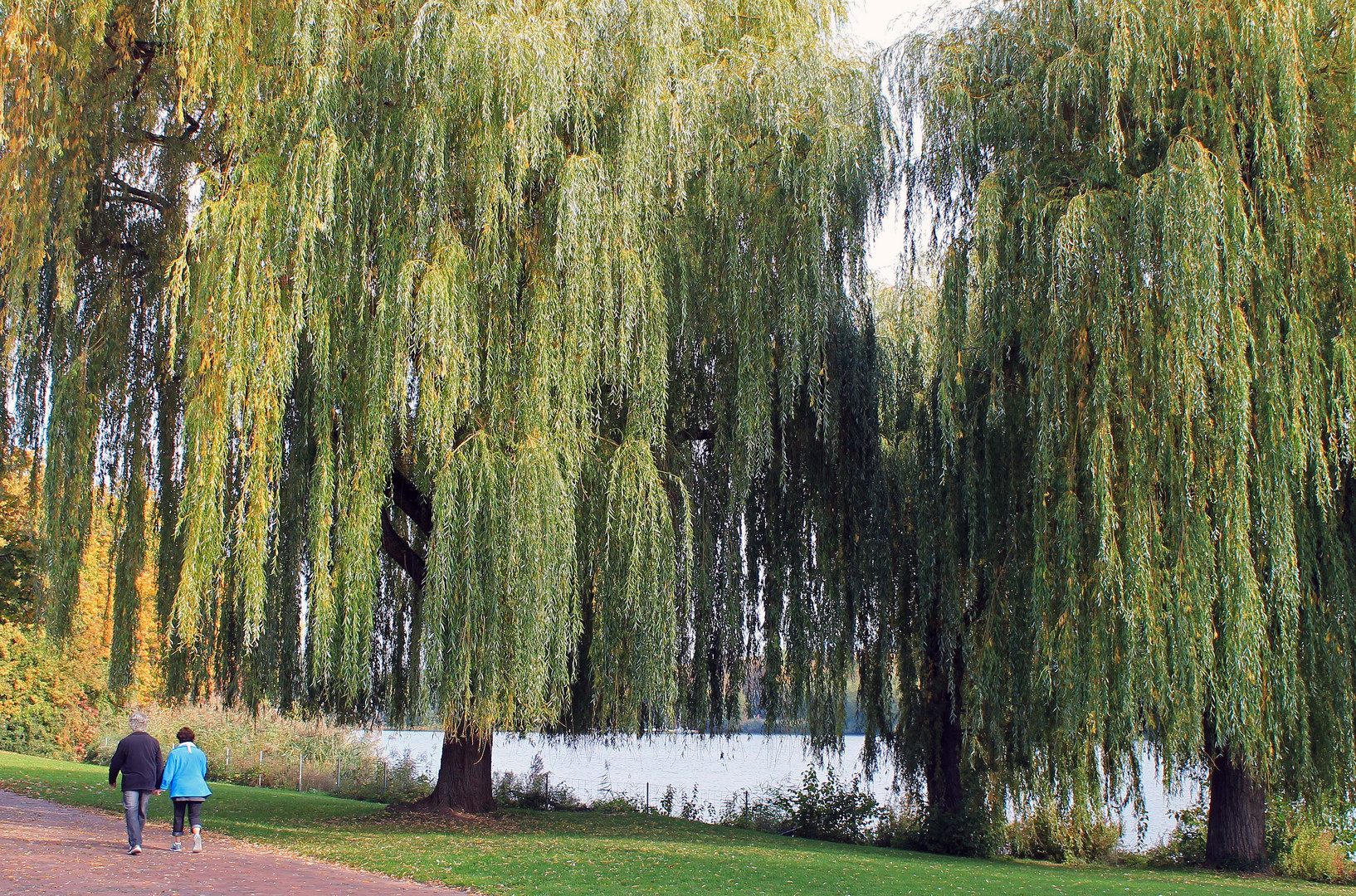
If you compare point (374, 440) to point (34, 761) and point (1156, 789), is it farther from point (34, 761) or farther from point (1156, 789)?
point (1156, 789)

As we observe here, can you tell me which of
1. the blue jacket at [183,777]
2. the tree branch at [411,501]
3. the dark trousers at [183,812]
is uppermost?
the tree branch at [411,501]

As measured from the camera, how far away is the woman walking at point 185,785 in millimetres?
9172

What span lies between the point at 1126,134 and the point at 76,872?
1203 centimetres

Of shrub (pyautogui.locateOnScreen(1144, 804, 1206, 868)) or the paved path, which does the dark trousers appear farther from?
shrub (pyautogui.locateOnScreen(1144, 804, 1206, 868))

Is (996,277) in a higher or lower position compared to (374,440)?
higher

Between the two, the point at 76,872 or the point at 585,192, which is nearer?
the point at 76,872

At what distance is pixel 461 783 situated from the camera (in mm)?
13820

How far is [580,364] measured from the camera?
10.6 metres

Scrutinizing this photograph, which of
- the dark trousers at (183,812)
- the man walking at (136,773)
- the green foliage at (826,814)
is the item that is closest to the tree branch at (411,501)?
the man walking at (136,773)

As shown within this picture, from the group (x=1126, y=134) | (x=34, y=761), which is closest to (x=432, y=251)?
(x=1126, y=134)

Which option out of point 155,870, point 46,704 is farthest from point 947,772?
point 46,704

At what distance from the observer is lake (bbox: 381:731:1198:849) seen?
47.4 feet

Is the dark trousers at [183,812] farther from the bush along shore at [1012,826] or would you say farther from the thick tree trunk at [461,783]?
the bush along shore at [1012,826]

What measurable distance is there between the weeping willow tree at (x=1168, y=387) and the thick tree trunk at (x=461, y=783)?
6.65 metres
